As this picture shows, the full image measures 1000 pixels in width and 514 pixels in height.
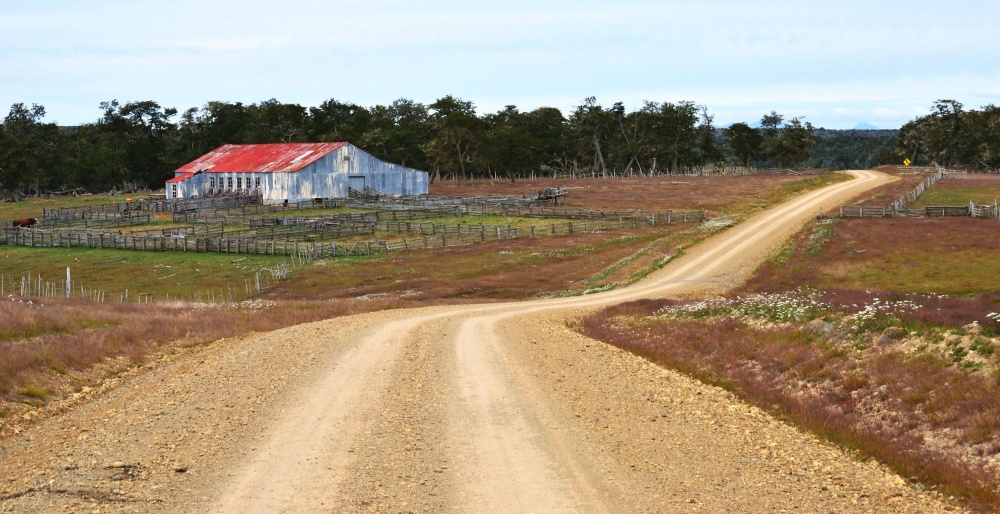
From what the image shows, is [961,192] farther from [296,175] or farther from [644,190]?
[296,175]

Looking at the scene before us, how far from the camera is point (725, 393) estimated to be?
18.8 m

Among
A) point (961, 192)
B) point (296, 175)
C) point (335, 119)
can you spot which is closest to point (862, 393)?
point (961, 192)

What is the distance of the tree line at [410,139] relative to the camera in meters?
152

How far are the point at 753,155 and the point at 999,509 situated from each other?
182612mm

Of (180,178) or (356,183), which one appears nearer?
(356,183)

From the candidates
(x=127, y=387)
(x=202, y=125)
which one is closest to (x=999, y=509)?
(x=127, y=387)

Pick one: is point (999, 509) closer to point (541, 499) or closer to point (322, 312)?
point (541, 499)

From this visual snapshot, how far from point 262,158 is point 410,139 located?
46.8m

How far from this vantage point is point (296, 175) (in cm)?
10794

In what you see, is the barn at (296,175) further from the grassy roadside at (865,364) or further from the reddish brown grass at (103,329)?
the grassy roadside at (865,364)

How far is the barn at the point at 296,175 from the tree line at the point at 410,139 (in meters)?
33.8

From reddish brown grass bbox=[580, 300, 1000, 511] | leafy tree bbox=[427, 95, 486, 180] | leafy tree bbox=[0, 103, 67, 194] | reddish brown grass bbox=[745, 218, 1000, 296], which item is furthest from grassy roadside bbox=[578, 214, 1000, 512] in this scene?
leafy tree bbox=[0, 103, 67, 194]

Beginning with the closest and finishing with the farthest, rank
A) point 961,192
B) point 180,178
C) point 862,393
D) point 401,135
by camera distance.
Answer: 1. point 862,393
2. point 961,192
3. point 180,178
4. point 401,135

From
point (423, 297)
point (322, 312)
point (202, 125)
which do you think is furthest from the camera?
point (202, 125)
